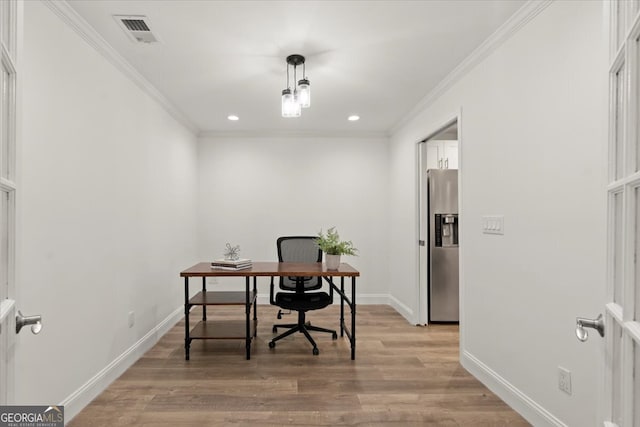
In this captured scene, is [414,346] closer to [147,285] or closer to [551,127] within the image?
[551,127]

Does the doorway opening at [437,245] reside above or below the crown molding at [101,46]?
below

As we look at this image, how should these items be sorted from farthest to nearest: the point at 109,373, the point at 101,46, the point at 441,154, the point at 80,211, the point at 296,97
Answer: the point at 441,154 → the point at 296,97 → the point at 109,373 → the point at 101,46 → the point at 80,211

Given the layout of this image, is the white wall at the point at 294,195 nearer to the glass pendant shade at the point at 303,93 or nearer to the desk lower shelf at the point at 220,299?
the desk lower shelf at the point at 220,299

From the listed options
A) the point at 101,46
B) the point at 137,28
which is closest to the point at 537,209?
the point at 137,28

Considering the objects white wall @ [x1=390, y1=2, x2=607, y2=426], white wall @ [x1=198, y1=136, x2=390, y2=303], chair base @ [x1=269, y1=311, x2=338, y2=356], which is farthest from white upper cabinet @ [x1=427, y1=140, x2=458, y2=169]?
chair base @ [x1=269, y1=311, x2=338, y2=356]

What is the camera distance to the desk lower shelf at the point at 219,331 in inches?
120

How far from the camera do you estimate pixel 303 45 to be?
2.51 metres

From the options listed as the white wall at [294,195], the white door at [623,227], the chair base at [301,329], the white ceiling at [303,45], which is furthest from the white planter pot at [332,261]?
the white door at [623,227]

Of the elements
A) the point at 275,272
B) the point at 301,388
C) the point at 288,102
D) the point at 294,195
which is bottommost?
the point at 301,388

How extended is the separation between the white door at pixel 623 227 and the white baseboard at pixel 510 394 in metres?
1.30

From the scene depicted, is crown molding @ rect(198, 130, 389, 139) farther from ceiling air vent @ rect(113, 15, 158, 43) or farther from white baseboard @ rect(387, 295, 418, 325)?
ceiling air vent @ rect(113, 15, 158, 43)

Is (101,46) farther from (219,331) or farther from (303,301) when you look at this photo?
(303,301)

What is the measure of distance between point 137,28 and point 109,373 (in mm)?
2321

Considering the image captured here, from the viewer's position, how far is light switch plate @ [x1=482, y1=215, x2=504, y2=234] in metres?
2.36
